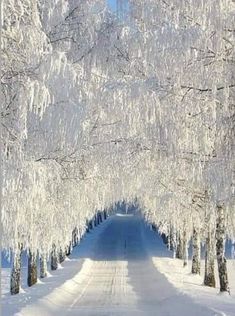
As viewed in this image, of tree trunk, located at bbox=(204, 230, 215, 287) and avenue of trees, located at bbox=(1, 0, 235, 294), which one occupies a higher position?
avenue of trees, located at bbox=(1, 0, 235, 294)

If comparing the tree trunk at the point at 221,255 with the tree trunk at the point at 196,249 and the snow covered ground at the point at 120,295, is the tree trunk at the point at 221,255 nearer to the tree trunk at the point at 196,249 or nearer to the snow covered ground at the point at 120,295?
the snow covered ground at the point at 120,295

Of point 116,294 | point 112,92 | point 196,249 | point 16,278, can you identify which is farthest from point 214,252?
point 112,92

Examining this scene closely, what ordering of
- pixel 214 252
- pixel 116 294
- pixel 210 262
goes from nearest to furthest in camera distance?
pixel 116 294, pixel 210 262, pixel 214 252

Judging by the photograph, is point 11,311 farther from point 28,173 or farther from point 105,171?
point 28,173

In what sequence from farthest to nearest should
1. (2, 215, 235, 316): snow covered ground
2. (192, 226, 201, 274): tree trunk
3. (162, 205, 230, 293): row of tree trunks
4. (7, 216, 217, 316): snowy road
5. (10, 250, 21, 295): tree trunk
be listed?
(192, 226, 201, 274): tree trunk, (10, 250, 21, 295): tree trunk, (162, 205, 230, 293): row of tree trunks, (7, 216, 217, 316): snowy road, (2, 215, 235, 316): snow covered ground

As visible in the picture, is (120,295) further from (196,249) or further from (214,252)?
(196,249)

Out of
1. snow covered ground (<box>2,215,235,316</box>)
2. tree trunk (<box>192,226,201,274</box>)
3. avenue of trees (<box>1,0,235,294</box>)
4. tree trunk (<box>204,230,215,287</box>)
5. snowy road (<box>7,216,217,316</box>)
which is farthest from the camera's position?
tree trunk (<box>192,226,201,274</box>)

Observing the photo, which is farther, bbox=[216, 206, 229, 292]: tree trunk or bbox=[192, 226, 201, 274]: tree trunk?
bbox=[192, 226, 201, 274]: tree trunk

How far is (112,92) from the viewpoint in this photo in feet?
29.7

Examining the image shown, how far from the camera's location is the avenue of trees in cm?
766

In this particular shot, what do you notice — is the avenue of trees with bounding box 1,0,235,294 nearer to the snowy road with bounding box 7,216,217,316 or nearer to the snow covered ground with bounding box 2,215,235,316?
the snow covered ground with bounding box 2,215,235,316

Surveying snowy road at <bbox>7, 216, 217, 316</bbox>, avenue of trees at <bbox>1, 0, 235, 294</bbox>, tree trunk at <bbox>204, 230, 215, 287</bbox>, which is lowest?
snowy road at <bbox>7, 216, 217, 316</bbox>

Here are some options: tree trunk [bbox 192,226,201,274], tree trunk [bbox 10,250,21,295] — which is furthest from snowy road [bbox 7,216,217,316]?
tree trunk [bbox 192,226,201,274]

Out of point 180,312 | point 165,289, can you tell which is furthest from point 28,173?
point 165,289
